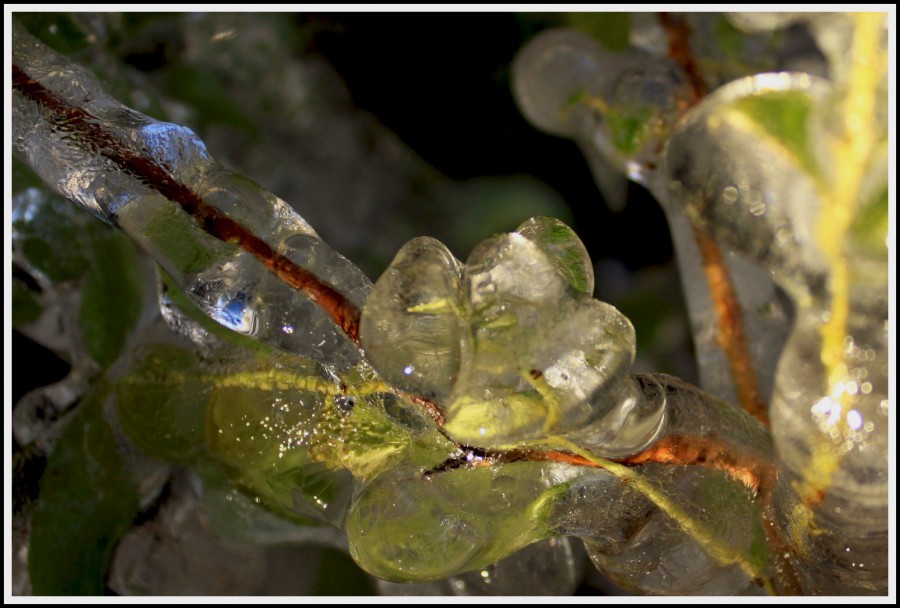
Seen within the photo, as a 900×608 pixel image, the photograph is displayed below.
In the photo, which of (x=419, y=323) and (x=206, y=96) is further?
(x=206, y=96)

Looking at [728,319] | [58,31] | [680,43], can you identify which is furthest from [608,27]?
[58,31]

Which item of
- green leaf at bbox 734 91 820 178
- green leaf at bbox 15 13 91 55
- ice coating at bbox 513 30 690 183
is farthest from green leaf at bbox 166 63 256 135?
green leaf at bbox 734 91 820 178

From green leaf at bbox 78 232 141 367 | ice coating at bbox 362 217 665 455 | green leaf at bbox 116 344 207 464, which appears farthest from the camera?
green leaf at bbox 78 232 141 367

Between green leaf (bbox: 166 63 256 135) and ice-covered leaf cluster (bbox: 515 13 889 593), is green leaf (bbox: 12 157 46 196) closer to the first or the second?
green leaf (bbox: 166 63 256 135)

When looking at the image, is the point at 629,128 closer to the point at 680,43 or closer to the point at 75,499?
the point at 680,43

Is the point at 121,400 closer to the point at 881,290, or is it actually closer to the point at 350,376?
the point at 350,376

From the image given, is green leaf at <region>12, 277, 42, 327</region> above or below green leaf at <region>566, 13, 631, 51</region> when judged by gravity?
below
